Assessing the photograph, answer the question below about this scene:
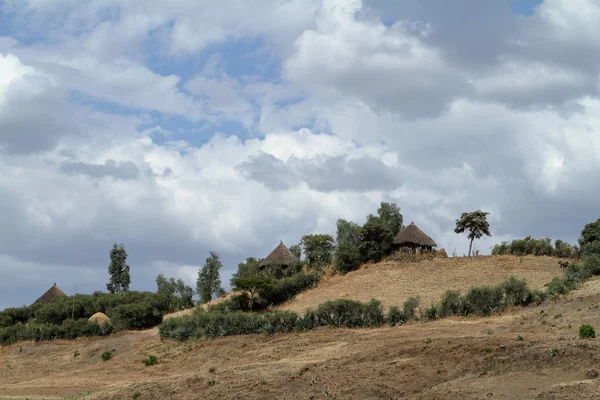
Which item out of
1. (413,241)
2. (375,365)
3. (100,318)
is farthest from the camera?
(413,241)

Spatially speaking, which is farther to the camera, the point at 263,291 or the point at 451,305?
the point at 263,291

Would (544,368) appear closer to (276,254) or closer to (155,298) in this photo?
(155,298)

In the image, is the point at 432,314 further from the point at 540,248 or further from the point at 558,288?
the point at 540,248

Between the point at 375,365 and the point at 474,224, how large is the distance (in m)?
28.0

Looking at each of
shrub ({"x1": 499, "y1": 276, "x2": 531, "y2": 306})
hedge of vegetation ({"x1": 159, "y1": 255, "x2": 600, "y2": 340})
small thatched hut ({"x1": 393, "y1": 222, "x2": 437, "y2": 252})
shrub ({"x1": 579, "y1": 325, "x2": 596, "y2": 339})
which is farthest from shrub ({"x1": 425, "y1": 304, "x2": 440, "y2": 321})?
small thatched hut ({"x1": 393, "y1": 222, "x2": 437, "y2": 252})

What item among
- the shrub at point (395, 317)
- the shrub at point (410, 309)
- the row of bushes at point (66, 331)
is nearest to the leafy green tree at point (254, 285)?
the row of bushes at point (66, 331)

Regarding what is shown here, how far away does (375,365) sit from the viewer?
2352cm

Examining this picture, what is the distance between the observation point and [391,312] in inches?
1309

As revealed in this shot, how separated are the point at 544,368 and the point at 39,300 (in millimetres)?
52313

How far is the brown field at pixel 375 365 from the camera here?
19.5 metres

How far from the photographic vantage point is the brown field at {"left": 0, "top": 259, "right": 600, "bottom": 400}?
1947cm

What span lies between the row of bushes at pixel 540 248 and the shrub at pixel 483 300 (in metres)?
13.6

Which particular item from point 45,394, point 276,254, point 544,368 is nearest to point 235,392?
point 544,368

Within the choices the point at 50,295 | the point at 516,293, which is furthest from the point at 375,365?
the point at 50,295
